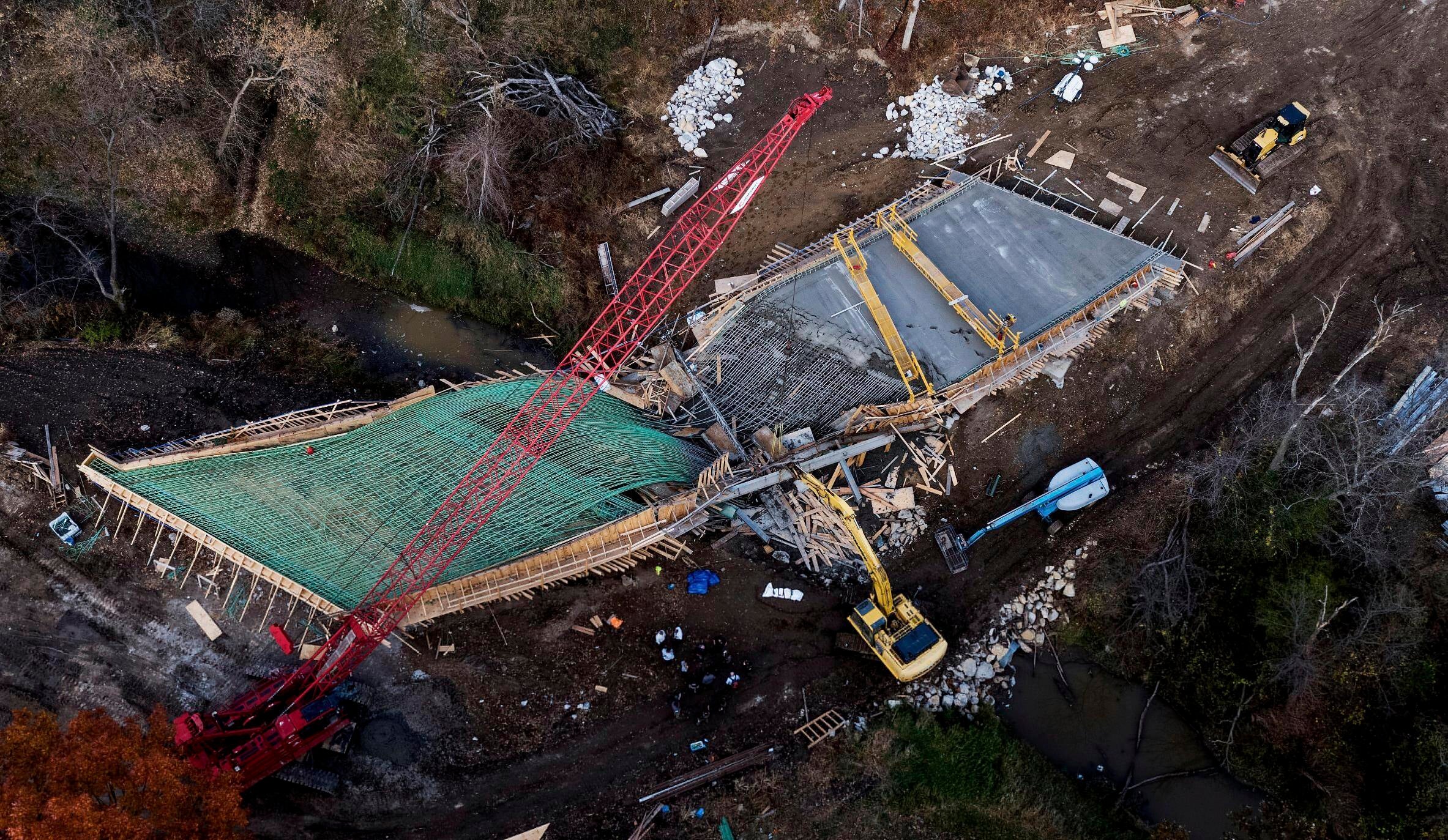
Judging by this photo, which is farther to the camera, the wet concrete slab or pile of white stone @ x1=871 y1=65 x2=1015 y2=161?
pile of white stone @ x1=871 y1=65 x2=1015 y2=161

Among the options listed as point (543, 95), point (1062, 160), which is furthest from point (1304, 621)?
point (543, 95)

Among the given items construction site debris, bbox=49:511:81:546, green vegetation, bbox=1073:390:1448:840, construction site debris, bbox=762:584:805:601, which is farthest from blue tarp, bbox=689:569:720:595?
construction site debris, bbox=49:511:81:546

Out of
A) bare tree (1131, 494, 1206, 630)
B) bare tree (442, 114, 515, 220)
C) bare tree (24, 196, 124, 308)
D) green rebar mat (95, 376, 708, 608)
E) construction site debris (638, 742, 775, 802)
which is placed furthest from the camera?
bare tree (24, 196, 124, 308)

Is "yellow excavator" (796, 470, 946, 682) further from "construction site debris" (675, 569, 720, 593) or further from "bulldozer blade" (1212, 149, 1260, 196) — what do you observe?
"bulldozer blade" (1212, 149, 1260, 196)

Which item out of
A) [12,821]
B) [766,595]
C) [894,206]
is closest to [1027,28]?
[894,206]

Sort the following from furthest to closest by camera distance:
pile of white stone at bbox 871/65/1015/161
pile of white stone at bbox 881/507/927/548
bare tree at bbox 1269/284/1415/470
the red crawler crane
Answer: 1. pile of white stone at bbox 871/65/1015/161
2. pile of white stone at bbox 881/507/927/548
3. bare tree at bbox 1269/284/1415/470
4. the red crawler crane

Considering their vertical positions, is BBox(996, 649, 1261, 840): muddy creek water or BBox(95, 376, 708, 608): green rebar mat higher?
BBox(95, 376, 708, 608): green rebar mat

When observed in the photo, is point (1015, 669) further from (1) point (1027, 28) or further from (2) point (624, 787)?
(1) point (1027, 28)
